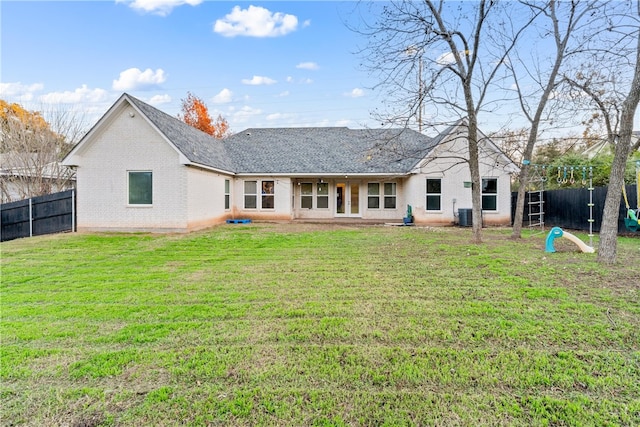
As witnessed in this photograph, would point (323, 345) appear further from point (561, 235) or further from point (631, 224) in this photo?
point (631, 224)

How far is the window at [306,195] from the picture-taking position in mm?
20062

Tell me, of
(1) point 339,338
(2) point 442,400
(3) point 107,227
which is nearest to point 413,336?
(1) point 339,338

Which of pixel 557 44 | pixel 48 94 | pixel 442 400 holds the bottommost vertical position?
pixel 442 400

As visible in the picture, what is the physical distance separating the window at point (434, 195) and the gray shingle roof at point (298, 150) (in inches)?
53.7

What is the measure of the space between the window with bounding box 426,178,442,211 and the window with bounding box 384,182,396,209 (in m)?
3.09

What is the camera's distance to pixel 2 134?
17.4m

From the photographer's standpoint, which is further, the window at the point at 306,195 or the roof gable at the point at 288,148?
the window at the point at 306,195

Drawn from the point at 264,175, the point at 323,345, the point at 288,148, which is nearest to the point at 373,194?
the point at 288,148

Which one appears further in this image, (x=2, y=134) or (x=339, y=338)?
(x=2, y=134)

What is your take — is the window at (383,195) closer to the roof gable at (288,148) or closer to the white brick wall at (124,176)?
the roof gable at (288,148)

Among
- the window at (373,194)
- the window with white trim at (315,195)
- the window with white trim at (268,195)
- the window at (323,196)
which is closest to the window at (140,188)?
the window with white trim at (268,195)

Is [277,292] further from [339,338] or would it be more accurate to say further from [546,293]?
[546,293]

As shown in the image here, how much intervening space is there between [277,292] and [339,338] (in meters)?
1.95

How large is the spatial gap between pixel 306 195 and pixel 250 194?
11.5ft
